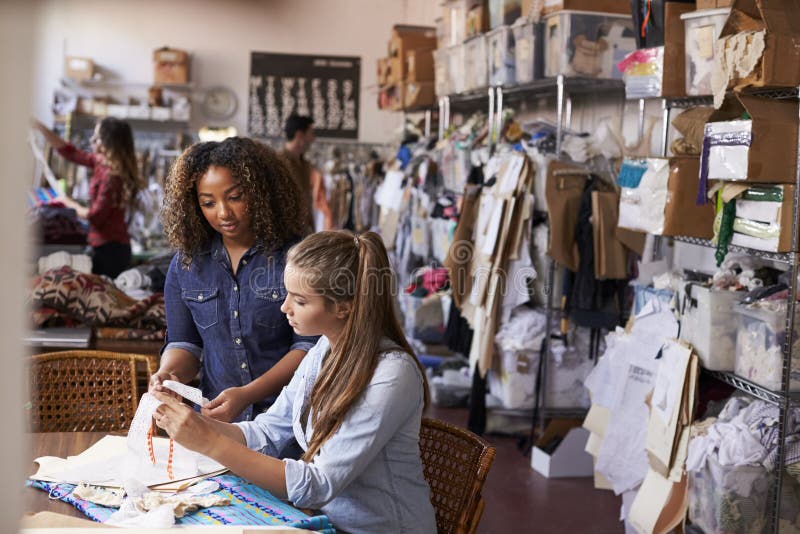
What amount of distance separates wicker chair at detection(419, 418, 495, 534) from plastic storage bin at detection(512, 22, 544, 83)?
3.31 metres

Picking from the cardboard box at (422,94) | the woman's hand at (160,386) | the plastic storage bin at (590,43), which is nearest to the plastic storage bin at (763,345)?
the woman's hand at (160,386)

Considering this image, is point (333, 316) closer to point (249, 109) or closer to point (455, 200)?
point (455, 200)

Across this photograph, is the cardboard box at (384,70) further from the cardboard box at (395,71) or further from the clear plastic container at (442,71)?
the clear plastic container at (442,71)

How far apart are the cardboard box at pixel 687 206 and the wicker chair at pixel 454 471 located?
1.69m

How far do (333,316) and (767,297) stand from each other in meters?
1.74

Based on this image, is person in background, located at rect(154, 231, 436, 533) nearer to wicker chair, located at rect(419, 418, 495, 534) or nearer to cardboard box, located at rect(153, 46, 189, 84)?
wicker chair, located at rect(419, 418, 495, 534)

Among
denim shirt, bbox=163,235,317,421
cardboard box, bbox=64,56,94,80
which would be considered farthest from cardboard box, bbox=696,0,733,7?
cardboard box, bbox=64,56,94,80

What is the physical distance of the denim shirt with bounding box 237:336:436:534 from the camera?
1.81m

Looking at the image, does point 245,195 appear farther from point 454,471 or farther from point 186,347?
point 454,471

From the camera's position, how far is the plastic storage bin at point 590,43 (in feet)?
15.7

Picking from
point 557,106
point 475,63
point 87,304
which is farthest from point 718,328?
point 475,63

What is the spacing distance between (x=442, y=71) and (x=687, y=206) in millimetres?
3664

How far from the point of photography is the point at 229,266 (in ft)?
8.37

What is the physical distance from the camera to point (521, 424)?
529 cm
